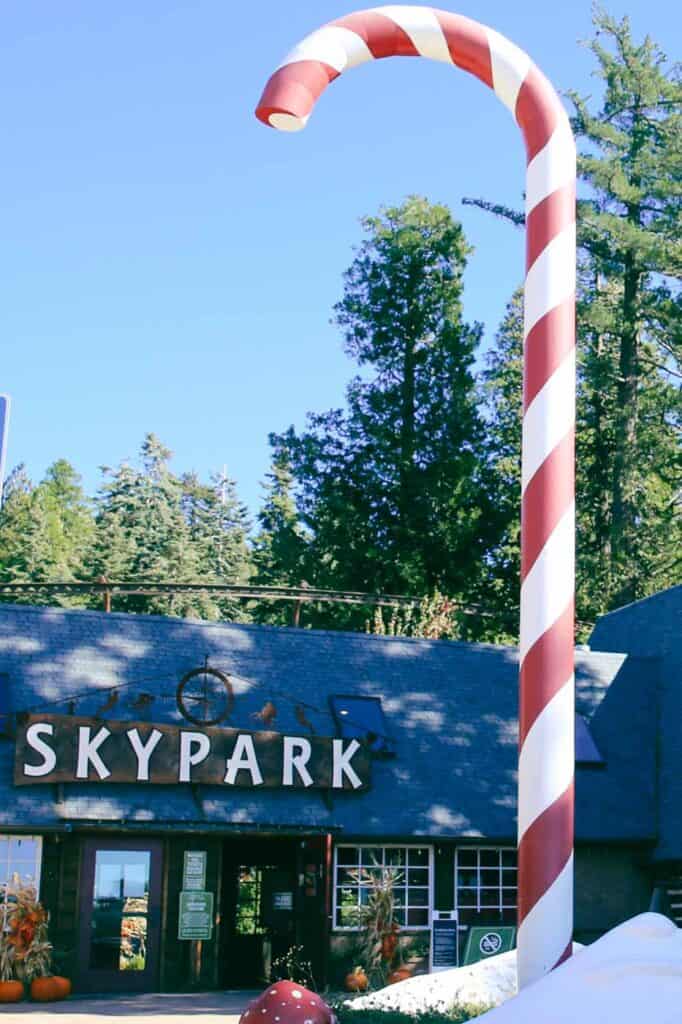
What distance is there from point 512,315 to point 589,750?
22.8 metres

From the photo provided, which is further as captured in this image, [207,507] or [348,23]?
[207,507]

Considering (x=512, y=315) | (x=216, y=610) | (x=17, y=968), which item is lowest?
(x=17, y=968)

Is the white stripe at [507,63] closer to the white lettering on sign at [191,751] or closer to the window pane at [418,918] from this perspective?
the white lettering on sign at [191,751]

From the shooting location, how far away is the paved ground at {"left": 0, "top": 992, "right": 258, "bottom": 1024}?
12.7m

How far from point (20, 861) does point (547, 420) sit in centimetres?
1186

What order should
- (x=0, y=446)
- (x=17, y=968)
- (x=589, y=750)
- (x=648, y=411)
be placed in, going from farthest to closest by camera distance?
(x=648, y=411), (x=589, y=750), (x=17, y=968), (x=0, y=446)

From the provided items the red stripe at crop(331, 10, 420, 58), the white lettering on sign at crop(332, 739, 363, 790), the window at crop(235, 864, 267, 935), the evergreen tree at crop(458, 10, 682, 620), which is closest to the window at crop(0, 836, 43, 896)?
the window at crop(235, 864, 267, 935)

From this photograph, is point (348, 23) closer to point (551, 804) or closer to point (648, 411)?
point (551, 804)

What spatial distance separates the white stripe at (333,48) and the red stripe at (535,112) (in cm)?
55

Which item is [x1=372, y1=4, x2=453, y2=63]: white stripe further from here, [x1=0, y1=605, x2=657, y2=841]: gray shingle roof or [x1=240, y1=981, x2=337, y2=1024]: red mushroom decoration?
[x1=0, y1=605, x2=657, y2=841]: gray shingle roof

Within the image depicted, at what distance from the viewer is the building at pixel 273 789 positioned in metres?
15.1

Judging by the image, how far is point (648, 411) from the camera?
31.7 m

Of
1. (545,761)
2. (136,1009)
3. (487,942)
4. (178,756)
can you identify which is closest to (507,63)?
(545,761)

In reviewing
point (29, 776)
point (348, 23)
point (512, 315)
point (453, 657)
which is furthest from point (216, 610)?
point (348, 23)
